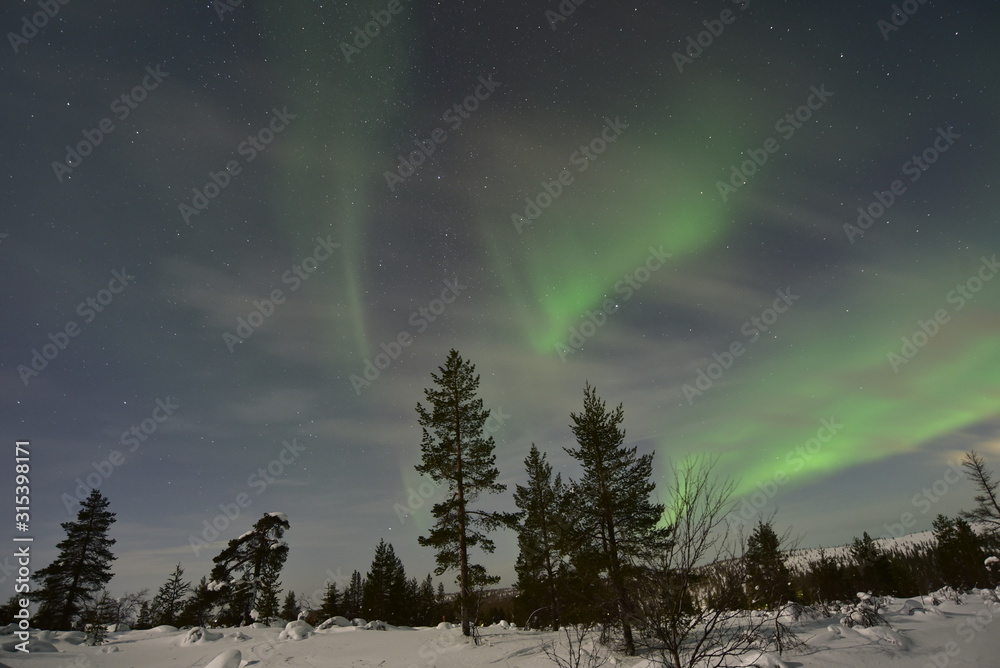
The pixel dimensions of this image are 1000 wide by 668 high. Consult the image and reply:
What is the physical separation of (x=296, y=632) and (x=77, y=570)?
28.4 metres

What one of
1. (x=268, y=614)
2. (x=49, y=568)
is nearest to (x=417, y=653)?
(x=268, y=614)

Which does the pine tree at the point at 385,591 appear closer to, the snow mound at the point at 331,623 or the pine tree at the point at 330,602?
the pine tree at the point at 330,602

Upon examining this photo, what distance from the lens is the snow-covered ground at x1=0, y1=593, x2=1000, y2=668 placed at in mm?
13453

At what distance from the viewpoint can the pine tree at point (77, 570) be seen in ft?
108

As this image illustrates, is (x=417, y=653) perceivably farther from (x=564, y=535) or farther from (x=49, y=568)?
(x=49, y=568)

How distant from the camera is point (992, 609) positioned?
22016 mm

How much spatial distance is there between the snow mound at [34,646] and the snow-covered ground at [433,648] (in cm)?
6

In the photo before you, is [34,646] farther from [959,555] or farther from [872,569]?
[959,555]

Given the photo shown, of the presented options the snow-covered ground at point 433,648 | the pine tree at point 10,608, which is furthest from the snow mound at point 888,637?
the pine tree at point 10,608

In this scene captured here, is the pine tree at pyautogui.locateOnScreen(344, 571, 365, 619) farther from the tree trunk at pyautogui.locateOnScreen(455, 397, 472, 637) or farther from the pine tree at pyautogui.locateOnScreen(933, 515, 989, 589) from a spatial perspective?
the pine tree at pyautogui.locateOnScreen(933, 515, 989, 589)

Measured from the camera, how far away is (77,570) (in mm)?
34219

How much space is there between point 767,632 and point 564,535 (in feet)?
29.0

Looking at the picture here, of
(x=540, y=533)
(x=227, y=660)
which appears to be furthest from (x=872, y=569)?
(x=227, y=660)

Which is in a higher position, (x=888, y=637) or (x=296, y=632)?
(x=296, y=632)
